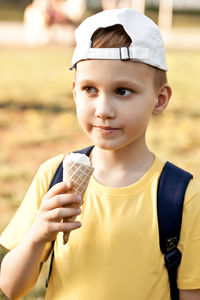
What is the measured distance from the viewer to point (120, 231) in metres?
2.04

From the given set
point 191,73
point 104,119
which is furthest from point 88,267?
point 191,73

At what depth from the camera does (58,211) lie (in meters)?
1.93

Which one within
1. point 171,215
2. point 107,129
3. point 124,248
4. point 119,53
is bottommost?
point 124,248

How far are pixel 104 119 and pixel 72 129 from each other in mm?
5421

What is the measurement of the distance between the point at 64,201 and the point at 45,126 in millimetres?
5490

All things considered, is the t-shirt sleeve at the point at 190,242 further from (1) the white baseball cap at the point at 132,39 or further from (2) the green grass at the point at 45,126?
(2) the green grass at the point at 45,126

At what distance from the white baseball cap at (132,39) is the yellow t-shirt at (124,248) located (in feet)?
1.48

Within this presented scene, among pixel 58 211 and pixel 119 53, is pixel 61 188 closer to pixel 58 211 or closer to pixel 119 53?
pixel 58 211

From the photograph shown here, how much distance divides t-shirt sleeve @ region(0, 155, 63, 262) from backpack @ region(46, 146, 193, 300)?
45 cm

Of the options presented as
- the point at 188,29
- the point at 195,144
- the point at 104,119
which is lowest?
the point at 195,144

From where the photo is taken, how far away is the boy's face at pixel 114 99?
1.95 meters

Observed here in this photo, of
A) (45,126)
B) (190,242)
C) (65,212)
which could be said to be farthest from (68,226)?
(45,126)

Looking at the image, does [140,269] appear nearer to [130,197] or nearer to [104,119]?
[130,197]

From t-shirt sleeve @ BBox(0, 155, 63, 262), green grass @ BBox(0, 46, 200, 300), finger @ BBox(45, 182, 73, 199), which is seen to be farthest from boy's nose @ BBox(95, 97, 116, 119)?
green grass @ BBox(0, 46, 200, 300)
